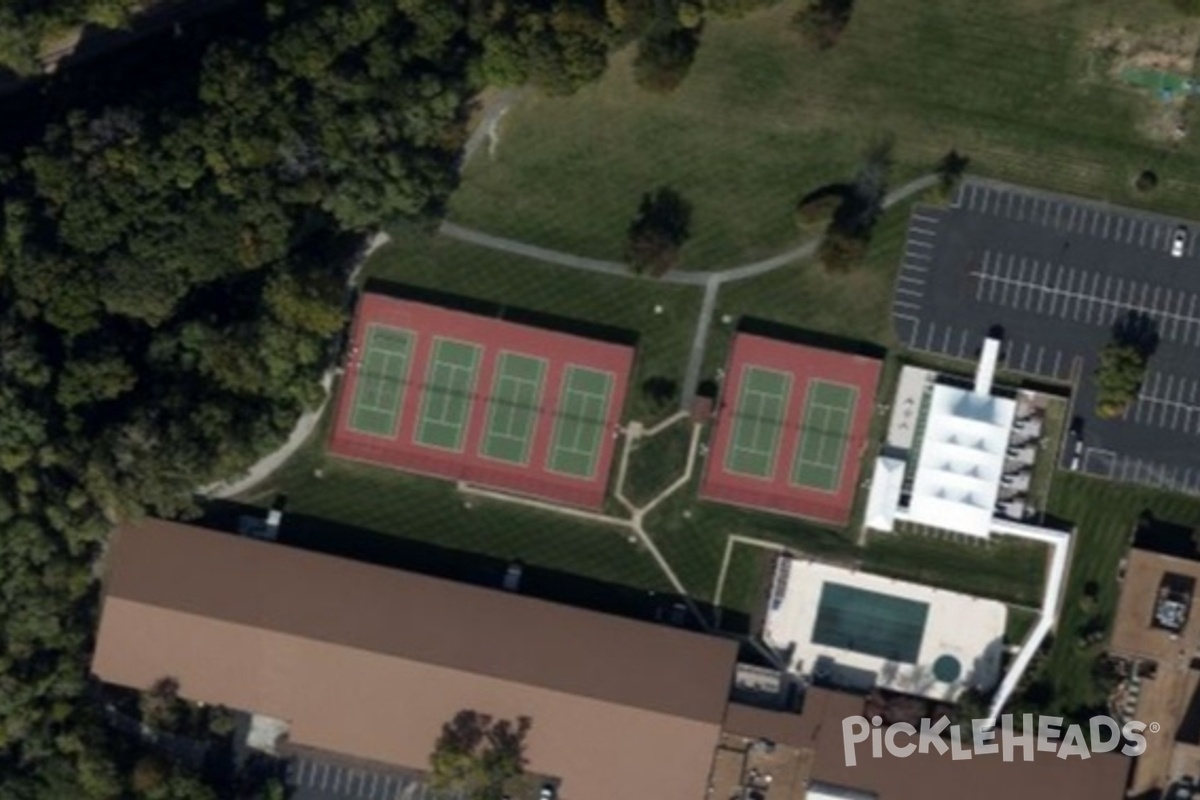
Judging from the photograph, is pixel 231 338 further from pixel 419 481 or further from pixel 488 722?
pixel 488 722

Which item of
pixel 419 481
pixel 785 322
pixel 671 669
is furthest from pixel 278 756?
pixel 785 322

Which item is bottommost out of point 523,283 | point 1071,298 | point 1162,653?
point 1162,653

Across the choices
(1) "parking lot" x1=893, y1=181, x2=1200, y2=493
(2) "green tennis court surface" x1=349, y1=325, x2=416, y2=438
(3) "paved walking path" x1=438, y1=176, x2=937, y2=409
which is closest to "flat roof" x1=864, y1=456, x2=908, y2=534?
(1) "parking lot" x1=893, y1=181, x2=1200, y2=493

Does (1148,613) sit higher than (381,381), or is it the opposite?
(381,381)

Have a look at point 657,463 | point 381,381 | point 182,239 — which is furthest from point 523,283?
point 182,239

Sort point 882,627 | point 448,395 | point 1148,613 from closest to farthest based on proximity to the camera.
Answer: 1. point 1148,613
2. point 882,627
3. point 448,395

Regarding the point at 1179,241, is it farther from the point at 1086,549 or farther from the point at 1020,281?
the point at 1086,549

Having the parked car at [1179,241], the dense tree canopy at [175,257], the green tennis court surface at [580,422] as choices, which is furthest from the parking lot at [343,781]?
the parked car at [1179,241]

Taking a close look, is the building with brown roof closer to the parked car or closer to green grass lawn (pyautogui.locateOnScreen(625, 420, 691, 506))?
the parked car
